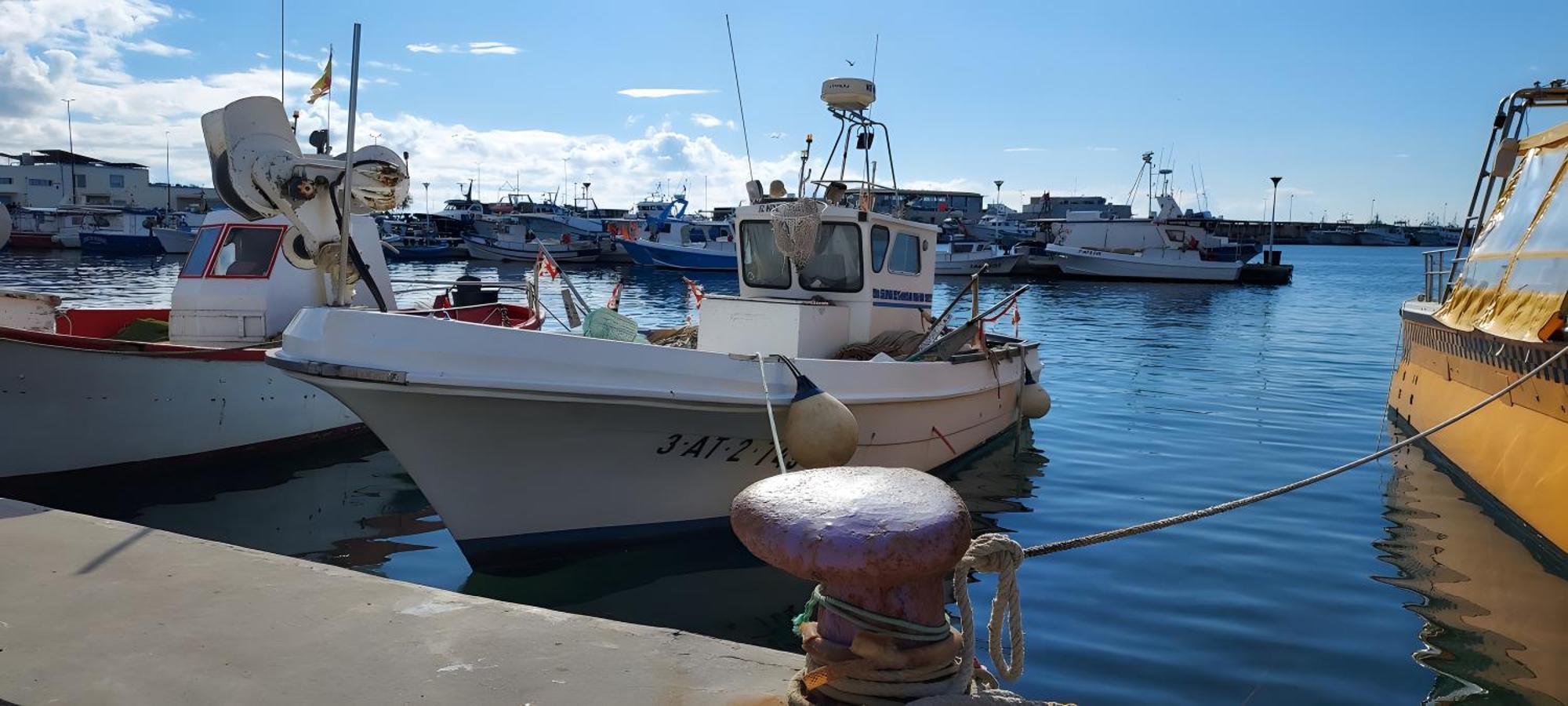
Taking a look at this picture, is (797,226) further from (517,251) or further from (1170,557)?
(517,251)

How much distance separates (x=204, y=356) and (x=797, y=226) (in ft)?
20.0

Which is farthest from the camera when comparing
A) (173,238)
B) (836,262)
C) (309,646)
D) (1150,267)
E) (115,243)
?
(115,243)

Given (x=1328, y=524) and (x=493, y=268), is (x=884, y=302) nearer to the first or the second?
(x=1328, y=524)

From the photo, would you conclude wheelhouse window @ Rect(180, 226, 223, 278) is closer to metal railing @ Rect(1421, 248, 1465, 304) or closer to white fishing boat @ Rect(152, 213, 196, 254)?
metal railing @ Rect(1421, 248, 1465, 304)

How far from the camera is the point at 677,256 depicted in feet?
189

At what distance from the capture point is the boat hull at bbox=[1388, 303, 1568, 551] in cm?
678

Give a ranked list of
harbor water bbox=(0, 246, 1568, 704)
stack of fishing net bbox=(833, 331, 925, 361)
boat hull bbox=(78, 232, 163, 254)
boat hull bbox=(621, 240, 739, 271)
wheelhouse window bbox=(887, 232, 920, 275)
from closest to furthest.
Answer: harbor water bbox=(0, 246, 1568, 704), stack of fishing net bbox=(833, 331, 925, 361), wheelhouse window bbox=(887, 232, 920, 275), boat hull bbox=(621, 240, 739, 271), boat hull bbox=(78, 232, 163, 254)

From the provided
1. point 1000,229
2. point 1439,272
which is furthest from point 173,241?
point 1439,272

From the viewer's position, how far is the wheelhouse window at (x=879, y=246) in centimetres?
967

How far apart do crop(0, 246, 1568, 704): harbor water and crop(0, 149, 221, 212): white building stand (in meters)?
78.6

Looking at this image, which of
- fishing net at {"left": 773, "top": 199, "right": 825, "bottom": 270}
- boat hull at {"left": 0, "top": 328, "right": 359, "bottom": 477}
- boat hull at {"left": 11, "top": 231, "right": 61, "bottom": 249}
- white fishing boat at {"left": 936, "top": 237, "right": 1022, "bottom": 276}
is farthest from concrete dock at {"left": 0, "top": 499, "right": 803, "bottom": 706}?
boat hull at {"left": 11, "top": 231, "right": 61, "bottom": 249}

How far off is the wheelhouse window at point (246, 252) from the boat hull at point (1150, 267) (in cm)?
4726

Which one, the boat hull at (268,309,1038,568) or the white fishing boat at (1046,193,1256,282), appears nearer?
the boat hull at (268,309,1038,568)

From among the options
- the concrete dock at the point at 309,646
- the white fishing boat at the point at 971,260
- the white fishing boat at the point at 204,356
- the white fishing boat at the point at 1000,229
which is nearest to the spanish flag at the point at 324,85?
the white fishing boat at the point at 204,356
